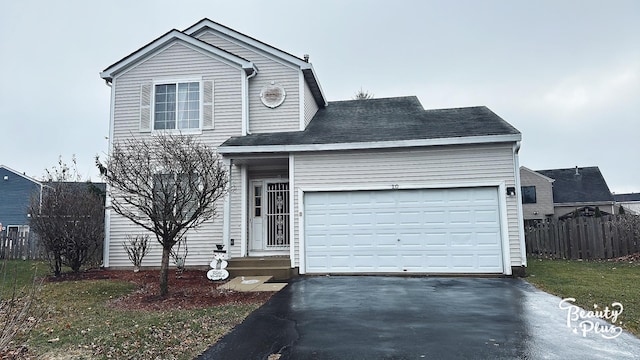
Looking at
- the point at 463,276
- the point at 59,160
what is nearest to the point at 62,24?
the point at 59,160

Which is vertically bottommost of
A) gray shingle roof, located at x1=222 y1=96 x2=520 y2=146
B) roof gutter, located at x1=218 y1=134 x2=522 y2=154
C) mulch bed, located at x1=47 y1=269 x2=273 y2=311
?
mulch bed, located at x1=47 y1=269 x2=273 y2=311

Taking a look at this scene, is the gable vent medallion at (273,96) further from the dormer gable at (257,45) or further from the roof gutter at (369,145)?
the roof gutter at (369,145)

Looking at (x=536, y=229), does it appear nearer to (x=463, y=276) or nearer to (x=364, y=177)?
(x=463, y=276)

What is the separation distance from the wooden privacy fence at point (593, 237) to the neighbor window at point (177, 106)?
1346cm

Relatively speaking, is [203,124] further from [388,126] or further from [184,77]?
[388,126]

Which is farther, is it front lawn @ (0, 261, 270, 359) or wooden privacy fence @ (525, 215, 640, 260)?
wooden privacy fence @ (525, 215, 640, 260)

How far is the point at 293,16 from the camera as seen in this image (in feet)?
54.9

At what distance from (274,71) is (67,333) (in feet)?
30.7

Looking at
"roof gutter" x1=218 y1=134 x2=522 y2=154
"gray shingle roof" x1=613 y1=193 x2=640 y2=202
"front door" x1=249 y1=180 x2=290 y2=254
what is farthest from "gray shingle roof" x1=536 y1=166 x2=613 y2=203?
"front door" x1=249 y1=180 x2=290 y2=254

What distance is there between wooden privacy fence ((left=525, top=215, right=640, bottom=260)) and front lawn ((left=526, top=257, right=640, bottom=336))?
3.25 feet

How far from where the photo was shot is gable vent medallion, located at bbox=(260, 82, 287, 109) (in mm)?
12141

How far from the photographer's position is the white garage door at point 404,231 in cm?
975

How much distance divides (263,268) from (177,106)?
5919 millimetres

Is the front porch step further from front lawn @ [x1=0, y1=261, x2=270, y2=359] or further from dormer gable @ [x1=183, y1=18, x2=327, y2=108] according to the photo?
dormer gable @ [x1=183, y1=18, x2=327, y2=108]
